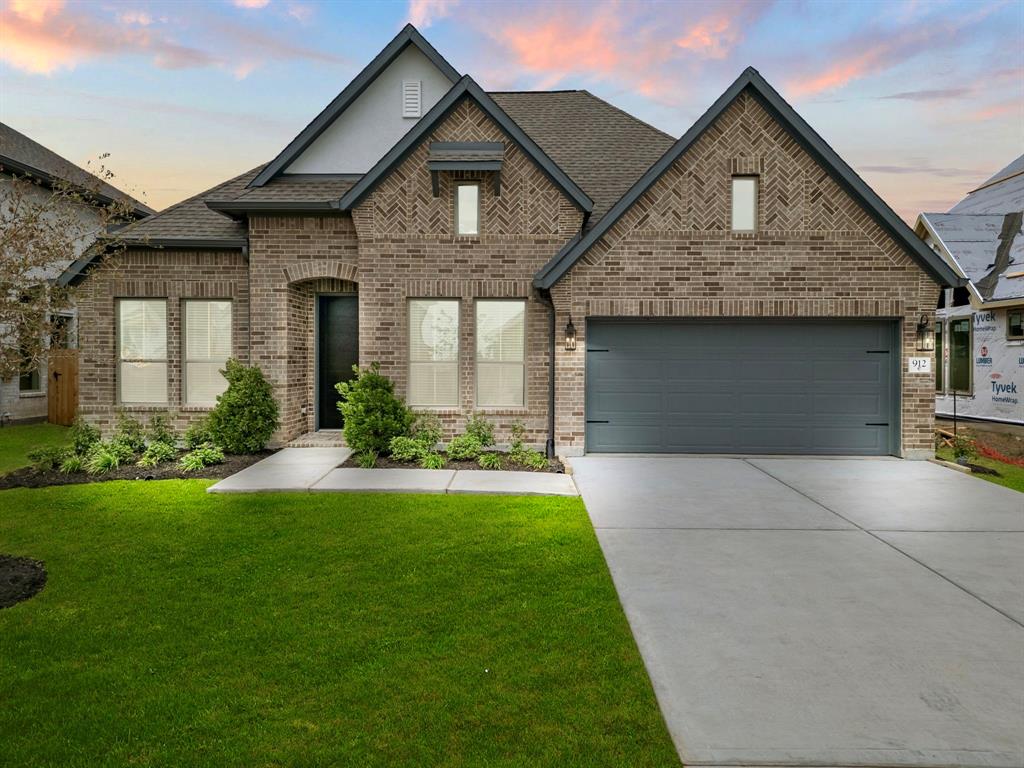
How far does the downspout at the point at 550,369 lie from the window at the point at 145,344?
7.70 m

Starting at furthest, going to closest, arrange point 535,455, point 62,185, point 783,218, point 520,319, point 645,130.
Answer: point 645,130
point 520,319
point 783,218
point 535,455
point 62,185

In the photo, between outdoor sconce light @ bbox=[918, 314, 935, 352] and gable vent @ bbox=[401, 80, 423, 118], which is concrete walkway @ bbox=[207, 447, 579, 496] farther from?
gable vent @ bbox=[401, 80, 423, 118]

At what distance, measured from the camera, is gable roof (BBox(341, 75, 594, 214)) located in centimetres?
1149

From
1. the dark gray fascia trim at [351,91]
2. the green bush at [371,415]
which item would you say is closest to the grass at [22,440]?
the green bush at [371,415]

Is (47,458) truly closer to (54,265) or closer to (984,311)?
(54,265)

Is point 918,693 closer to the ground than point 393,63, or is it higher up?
closer to the ground

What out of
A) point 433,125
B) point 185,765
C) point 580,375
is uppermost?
point 433,125

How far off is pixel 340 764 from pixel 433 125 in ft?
36.0

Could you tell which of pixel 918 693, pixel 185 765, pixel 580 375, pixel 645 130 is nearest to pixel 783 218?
pixel 580 375

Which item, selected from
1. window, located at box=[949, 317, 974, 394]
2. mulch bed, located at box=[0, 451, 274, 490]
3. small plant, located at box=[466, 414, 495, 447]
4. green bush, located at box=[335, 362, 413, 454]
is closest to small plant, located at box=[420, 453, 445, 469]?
green bush, located at box=[335, 362, 413, 454]

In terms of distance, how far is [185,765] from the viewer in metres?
2.91

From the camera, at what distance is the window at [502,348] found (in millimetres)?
12070

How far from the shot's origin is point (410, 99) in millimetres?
13305

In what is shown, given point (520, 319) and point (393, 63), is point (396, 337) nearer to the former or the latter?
point (520, 319)
